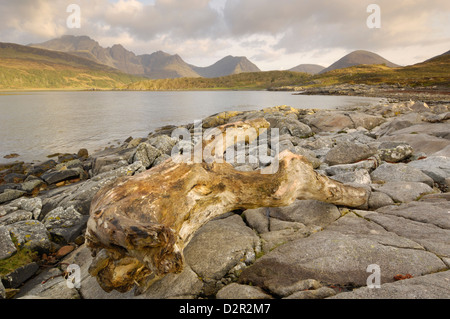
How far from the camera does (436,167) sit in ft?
26.1

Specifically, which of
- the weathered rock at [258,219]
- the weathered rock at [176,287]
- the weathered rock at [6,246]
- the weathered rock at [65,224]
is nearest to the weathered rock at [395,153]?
the weathered rock at [258,219]

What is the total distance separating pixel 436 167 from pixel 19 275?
12.9m

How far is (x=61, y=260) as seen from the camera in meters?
5.96

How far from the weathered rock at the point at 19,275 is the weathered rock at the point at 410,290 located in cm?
666

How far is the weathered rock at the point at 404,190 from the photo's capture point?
6.43 metres

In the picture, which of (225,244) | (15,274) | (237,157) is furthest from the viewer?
(237,157)

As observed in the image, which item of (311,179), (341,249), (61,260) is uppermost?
(311,179)

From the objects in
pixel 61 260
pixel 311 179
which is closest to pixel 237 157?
pixel 311 179

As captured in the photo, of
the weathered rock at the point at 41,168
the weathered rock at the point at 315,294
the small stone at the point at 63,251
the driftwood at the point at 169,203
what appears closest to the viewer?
the weathered rock at the point at 315,294

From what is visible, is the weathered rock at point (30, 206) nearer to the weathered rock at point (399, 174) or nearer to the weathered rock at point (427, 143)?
the weathered rock at point (399, 174)

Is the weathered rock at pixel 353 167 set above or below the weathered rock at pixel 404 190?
above

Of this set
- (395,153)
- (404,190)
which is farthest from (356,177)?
(395,153)

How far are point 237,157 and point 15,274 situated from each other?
30.4 ft

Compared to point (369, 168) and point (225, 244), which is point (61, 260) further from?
point (369, 168)
